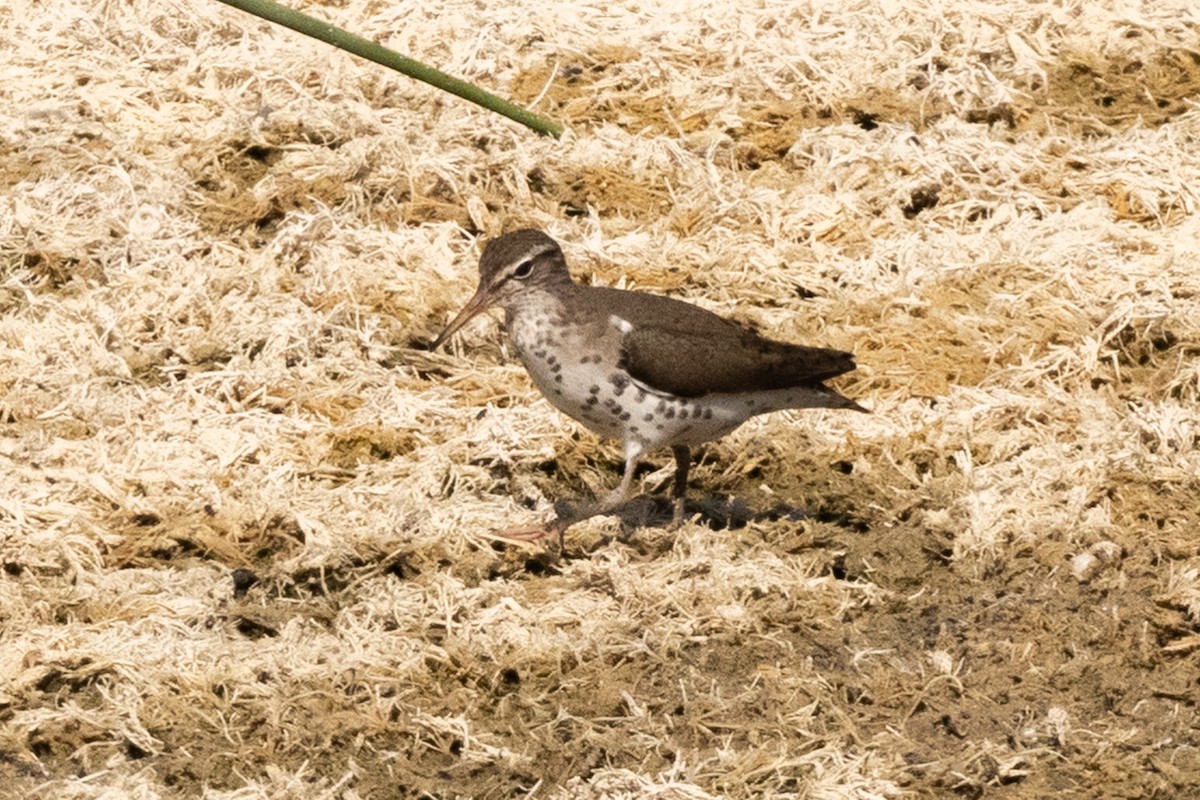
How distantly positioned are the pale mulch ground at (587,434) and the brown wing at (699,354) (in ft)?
1.79

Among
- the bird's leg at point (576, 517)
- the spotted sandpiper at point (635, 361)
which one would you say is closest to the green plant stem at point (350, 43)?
the spotted sandpiper at point (635, 361)

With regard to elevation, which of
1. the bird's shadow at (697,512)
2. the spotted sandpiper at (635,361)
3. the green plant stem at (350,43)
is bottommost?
the bird's shadow at (697,512)

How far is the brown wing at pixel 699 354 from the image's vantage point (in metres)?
7.62

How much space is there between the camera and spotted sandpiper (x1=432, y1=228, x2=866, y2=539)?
24.9 ft

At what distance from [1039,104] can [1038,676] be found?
471 centimetres

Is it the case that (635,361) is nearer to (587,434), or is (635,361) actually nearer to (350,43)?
(587,434)

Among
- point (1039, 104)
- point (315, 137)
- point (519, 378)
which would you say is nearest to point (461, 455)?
point (519, 378)

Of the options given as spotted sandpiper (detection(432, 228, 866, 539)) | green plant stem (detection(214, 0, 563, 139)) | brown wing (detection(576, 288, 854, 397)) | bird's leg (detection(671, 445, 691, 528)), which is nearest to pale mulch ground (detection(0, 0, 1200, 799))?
bird's leg (detection(671, 445, 691, 528))

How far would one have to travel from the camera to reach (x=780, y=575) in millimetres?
7348

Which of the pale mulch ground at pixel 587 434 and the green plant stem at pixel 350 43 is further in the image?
the pale mulch ground at pixel 587 434

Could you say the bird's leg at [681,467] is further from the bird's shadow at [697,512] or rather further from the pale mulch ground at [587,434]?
the pale mulch ground at [587,434]

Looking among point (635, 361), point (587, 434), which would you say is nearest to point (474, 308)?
point (635, 361)

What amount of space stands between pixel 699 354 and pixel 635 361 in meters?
0.27

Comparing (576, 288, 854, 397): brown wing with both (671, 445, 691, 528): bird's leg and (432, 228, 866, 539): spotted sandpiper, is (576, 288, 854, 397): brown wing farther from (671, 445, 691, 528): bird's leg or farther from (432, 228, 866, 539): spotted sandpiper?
(671, 445, 691, 528): bird's leg
